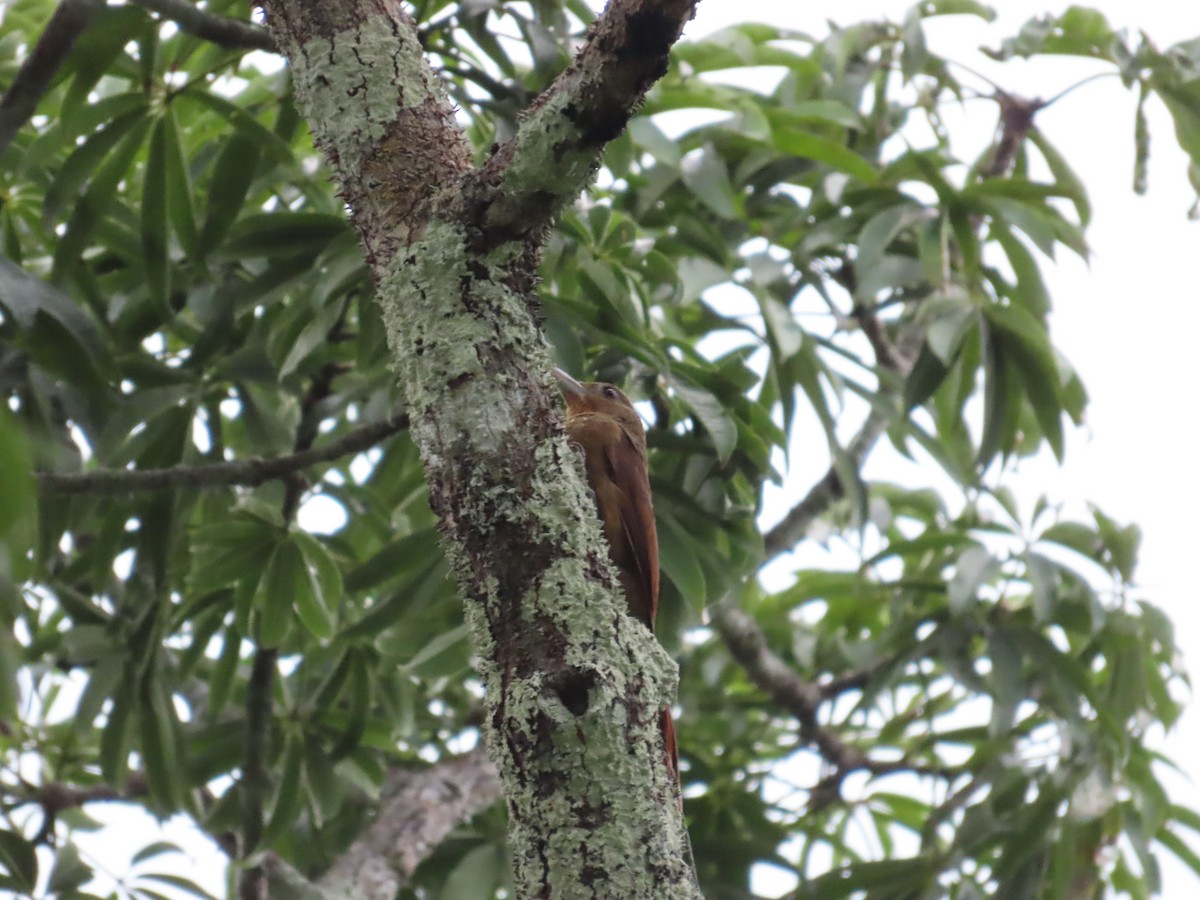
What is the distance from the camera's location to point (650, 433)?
2.94 metres

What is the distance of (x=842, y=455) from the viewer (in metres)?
3.30

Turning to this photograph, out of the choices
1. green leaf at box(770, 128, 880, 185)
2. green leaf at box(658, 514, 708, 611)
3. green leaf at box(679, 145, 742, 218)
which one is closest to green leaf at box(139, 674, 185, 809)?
green leaf at box(658, 514, 708, 611)

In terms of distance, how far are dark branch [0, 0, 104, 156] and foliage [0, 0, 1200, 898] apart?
0.33 ft

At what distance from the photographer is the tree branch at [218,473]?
8.70 feet

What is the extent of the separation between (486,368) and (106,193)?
64.3 inches

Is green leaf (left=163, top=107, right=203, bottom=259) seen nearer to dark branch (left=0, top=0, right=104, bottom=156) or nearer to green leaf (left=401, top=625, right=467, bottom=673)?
dark branch (left=0, top=0, right=104, bottom=156)

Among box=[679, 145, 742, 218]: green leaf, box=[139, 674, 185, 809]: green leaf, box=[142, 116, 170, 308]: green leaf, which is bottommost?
box=[139, 674, 185, 809]: green leaf

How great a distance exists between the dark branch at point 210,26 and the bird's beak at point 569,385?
32.0 inches

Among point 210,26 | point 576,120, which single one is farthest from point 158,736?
point 576,120

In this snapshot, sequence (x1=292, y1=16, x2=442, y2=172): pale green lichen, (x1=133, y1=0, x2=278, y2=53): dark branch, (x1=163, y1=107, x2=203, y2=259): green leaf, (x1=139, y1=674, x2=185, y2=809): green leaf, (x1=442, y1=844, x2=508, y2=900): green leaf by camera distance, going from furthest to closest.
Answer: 1. (x1=442, y1=844, x2=508, y2=900): green leaf
2. (x1=139, y1=674, x2=185, y2=809): green leaf
3. (x1=163, y1=107, x2=203, y2=259): green leaf
4. (x1=133, y1=0, x2=278, y2=53): dark branch
5. (x1=292, y1=16, x2=442, y2=172): pale green lichen

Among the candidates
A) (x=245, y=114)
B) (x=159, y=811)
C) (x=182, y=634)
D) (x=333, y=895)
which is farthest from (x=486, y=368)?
(x=182, y=634)

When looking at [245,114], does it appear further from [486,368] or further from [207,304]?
[486,368]

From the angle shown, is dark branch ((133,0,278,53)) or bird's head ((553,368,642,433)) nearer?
dark branch ((133,0,278,53))

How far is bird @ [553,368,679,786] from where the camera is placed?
8.60 feet
